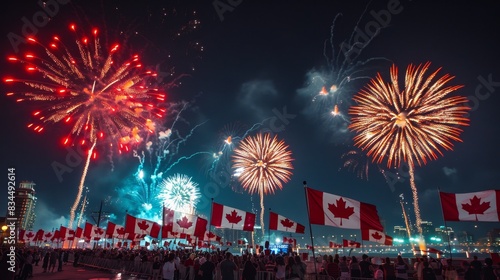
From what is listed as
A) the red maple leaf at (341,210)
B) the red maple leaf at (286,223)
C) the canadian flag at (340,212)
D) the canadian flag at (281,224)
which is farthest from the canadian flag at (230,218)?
the red maple leaf at (341,210)

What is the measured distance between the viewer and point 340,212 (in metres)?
14.6

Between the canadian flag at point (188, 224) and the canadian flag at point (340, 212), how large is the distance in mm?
14333

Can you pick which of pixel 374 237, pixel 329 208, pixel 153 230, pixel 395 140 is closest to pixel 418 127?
pixel 395 140

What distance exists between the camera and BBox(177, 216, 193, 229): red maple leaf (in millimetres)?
26830

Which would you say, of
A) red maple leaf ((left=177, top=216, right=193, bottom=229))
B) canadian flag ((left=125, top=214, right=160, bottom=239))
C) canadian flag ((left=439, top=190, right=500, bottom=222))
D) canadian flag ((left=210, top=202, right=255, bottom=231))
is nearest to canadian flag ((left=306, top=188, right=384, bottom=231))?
canadian flag ((left=439, top=190, right=500, bottom=222))

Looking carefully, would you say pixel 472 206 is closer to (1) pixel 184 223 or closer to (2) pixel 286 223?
(2) pixel 286 223

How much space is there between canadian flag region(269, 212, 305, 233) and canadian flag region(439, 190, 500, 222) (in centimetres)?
1435

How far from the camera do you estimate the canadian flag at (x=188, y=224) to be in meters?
26.3

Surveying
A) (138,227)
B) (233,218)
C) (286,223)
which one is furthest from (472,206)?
(138,227)

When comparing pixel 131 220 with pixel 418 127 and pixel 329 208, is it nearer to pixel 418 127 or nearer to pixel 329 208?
pixel 329 208

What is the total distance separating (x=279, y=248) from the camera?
151ft

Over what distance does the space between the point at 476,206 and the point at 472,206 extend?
0.58ft

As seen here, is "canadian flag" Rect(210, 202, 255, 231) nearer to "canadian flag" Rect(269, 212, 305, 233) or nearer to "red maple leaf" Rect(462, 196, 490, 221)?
"canadian flag" Rect(269, 212, 305, 233)

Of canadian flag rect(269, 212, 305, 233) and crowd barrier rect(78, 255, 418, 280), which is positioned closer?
crowd barrier rect(78, 255, 418, 280)
